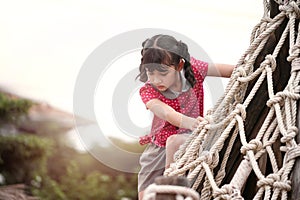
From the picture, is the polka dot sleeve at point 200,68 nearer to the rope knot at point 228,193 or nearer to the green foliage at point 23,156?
the rope knot at point 228,193

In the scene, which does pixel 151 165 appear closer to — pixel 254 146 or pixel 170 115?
pixel 170 115

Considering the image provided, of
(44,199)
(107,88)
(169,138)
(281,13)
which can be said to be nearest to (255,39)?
(281,13)

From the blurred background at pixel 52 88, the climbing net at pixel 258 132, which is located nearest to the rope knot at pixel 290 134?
the climbing net at pixel 258 132

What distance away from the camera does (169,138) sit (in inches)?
63.7

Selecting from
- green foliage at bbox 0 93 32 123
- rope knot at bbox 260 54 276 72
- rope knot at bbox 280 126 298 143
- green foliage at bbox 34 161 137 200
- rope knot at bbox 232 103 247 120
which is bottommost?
green foliage at bbox 34 161 137 200

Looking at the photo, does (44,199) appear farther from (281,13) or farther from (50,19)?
(281,13)

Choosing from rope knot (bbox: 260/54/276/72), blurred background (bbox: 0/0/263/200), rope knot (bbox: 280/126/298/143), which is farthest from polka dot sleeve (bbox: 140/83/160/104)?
blurred background (bbox: 0/0/263/200)

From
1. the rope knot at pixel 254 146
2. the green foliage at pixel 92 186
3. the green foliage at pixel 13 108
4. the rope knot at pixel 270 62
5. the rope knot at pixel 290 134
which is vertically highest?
the green foliage at pixel 13 108

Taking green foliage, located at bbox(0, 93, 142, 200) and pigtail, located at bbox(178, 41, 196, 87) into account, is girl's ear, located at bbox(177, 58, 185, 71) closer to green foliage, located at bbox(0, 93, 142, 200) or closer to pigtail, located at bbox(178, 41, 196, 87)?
pigtail, located at bbox(178, 41, 196, 87)

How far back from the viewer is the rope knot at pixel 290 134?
47.1 inches

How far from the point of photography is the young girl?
166cm

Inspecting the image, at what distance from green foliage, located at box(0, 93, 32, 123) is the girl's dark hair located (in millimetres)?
4445

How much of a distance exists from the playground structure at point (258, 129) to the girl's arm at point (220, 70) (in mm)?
221

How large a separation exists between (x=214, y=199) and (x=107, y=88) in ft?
2.29
